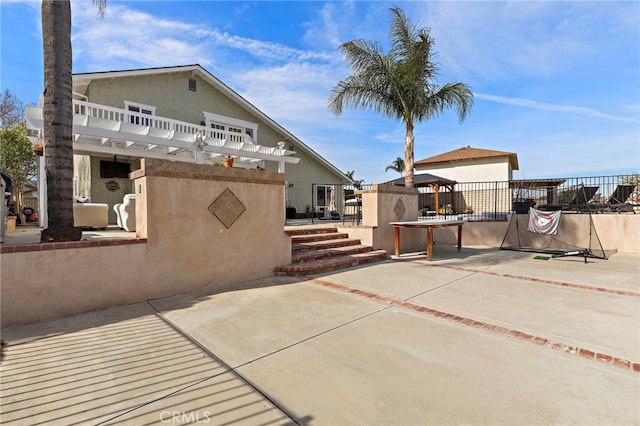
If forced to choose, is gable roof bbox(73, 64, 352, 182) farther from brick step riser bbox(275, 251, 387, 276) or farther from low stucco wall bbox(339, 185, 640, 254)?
brick step riser bbox(275, 251, 387, 276)

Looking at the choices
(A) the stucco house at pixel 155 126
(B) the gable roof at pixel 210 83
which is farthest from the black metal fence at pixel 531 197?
(A) the stucco house at pixel 155 126

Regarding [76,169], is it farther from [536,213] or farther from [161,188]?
[536,213]

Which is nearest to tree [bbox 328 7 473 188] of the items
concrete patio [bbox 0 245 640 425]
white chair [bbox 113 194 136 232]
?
concrete patio [bbox 0 245 640 425]

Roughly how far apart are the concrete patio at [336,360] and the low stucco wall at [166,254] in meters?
0.30

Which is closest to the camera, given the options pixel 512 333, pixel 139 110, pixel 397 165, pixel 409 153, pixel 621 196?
pixel 512 333

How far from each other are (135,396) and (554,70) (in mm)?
15873

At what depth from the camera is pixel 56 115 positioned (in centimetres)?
458

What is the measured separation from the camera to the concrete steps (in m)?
6.41

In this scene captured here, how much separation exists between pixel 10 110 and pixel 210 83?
721 inches

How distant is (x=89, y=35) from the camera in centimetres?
637

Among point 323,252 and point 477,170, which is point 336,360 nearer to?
point 323,252

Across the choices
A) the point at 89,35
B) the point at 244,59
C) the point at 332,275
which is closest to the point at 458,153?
the point at 244,59

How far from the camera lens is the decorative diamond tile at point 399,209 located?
920 cm

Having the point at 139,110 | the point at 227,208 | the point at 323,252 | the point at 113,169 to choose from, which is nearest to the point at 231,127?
the point at 139,110
